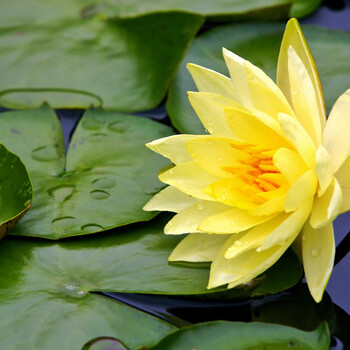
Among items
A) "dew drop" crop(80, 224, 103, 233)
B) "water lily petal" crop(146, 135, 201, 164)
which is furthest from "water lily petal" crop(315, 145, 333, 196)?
"dew drop" crop(80, 224, 103, 233)

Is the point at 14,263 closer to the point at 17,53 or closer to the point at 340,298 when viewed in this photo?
the point at 340,298

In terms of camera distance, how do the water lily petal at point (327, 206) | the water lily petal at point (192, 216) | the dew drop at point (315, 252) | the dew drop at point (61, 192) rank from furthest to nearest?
the dew drop at point (61, 192), the water lily petal at point (192, 216), the dew drop at point (315, 252), the water lily petal at point (327, 206)

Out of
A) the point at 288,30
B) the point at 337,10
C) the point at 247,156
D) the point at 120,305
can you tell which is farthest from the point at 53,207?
the point at 337,10

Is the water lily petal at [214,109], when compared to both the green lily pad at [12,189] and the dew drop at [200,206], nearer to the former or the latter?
the dew drop at [200,206]

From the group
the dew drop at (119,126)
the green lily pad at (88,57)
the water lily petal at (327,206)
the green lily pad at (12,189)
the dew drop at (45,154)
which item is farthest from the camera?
the green lily pad at (88,57)

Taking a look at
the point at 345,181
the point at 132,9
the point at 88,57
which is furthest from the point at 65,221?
the point at 132,9

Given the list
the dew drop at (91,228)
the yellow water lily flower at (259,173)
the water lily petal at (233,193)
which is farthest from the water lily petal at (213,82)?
the dew drop at (91,228)
